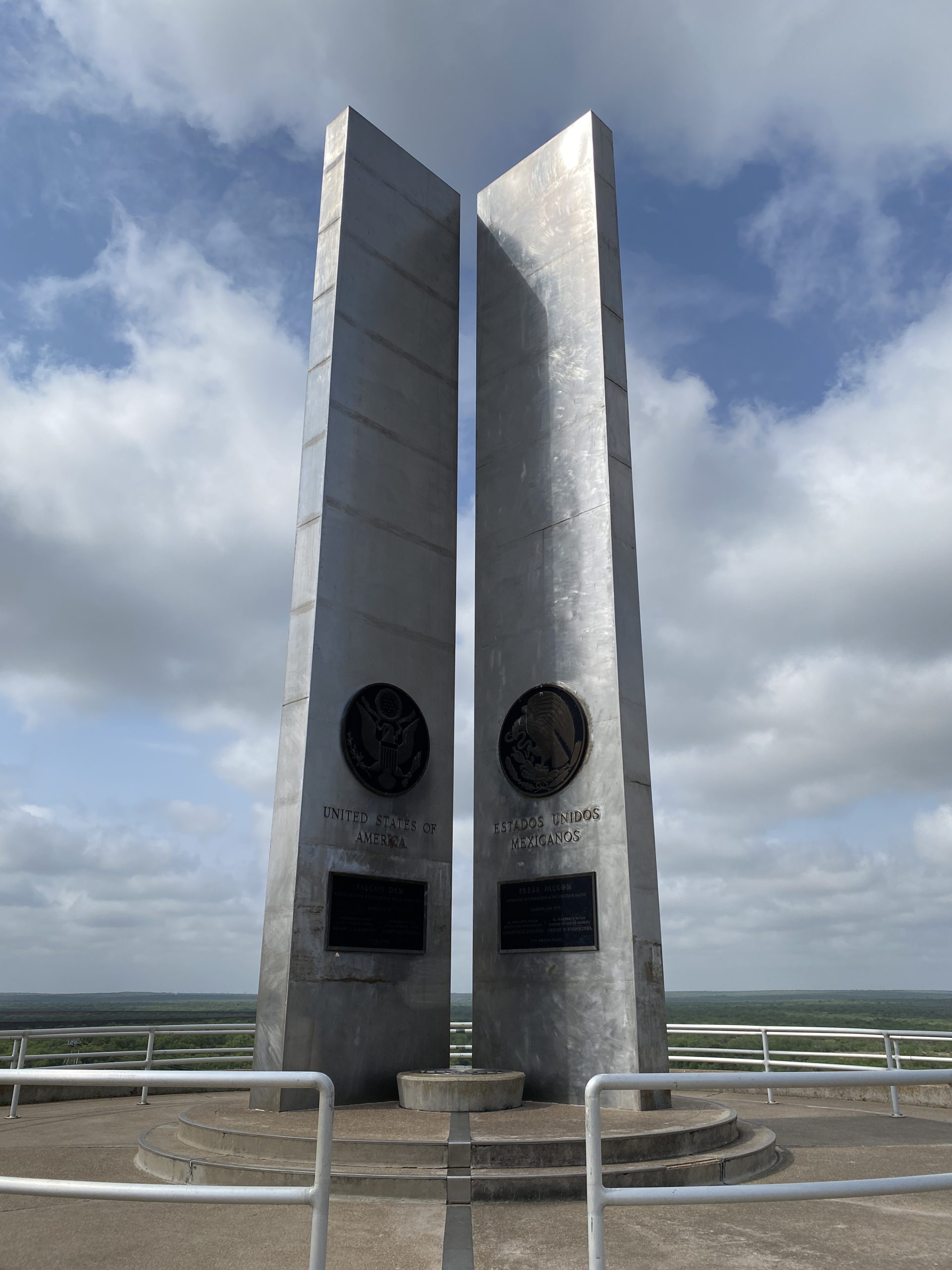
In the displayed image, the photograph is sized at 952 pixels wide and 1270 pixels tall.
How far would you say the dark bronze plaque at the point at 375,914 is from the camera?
31.6 feet

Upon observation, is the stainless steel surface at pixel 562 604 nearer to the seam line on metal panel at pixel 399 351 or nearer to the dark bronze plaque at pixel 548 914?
the dark bronze plaque at pixel 548 914

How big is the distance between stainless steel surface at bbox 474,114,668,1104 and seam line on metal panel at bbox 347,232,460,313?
1.65 ft

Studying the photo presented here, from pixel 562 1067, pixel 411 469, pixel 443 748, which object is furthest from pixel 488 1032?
pixel 411 469

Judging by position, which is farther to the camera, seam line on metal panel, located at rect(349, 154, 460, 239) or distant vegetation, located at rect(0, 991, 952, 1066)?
distant vegetation, located at rect(0, 991, 952, 1066)

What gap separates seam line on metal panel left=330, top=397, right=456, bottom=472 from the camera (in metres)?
11.4

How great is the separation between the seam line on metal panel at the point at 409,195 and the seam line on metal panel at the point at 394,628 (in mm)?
6280

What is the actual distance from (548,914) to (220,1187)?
696 centimetres

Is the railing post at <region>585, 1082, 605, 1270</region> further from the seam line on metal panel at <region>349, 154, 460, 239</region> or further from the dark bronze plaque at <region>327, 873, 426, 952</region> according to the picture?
the seam line on metal panel at <region>349, 154, 460, 239</region>

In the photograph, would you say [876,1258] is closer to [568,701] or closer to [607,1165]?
[607,1165]

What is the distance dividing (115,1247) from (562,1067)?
554cm

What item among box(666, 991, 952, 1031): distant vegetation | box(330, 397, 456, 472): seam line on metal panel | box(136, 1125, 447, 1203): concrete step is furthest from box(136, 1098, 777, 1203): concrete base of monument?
box(666, 991, 952, 1031): distant vegetation

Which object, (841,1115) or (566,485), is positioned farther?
(566,485)

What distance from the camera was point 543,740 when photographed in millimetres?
10555

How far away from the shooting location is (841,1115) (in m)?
9.96
